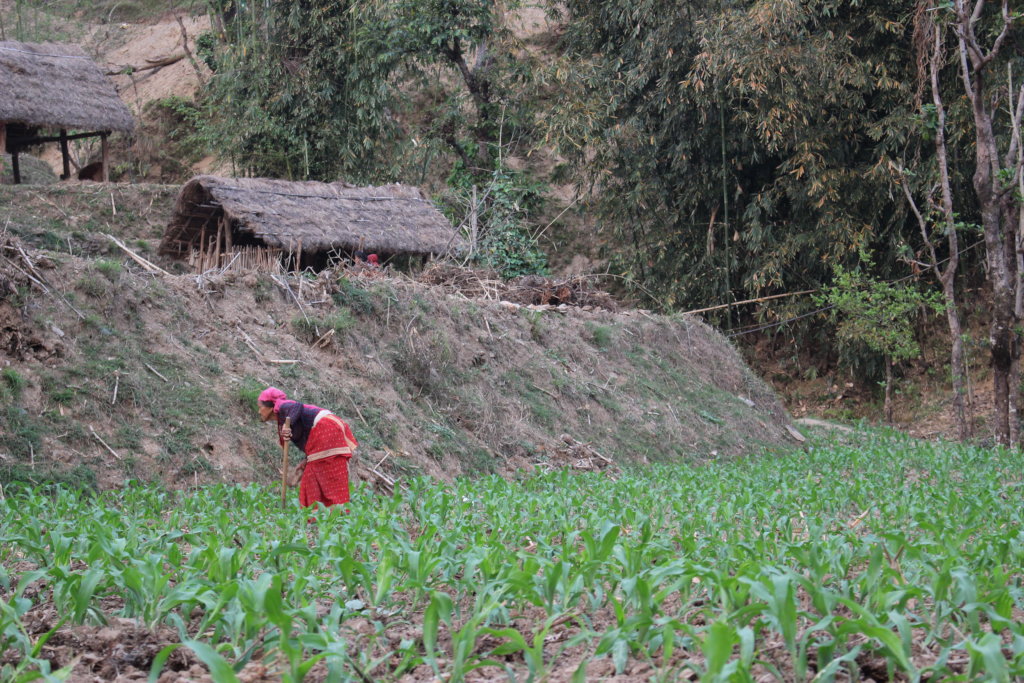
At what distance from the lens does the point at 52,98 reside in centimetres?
2197

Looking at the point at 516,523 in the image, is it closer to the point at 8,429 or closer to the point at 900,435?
the point at 8,429

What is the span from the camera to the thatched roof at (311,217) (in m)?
14.9

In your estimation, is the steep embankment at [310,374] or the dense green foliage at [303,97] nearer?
the steep embankment at [310,374]

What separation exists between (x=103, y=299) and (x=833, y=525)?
7.54 meters

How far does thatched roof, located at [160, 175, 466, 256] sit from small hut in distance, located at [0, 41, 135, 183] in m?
7.37

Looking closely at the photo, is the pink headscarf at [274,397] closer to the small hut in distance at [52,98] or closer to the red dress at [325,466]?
the red dress at [325,466]

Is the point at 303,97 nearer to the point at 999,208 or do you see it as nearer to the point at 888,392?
the point at 888,392

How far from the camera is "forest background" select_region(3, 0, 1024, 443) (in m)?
18.8

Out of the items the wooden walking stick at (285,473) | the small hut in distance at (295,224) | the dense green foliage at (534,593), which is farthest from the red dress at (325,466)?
the small hut in distance at (295,224)

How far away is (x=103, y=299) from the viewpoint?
32.3 feet

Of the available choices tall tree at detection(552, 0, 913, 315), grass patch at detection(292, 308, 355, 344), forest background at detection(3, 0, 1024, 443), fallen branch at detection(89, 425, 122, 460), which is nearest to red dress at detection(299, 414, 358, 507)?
fallen branch at detection(89, 425, 122, 460)

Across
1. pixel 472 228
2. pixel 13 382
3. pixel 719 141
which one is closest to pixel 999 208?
pixel 719 141

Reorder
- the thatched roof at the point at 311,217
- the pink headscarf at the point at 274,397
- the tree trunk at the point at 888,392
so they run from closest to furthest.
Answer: the pink headscarf at the point at 274,397, the thatched roof at the point at 311,217, the tree trunk at the point at 888,392

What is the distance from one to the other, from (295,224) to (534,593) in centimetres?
1264
